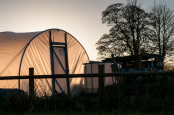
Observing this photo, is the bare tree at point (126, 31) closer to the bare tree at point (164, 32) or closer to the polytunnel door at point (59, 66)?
the bare tree at point (164, 32)

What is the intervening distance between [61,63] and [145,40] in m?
16.8

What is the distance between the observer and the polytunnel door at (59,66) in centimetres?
1198

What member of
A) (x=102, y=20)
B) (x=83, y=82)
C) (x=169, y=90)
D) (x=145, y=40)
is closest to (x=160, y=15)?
(x=145, y=40)

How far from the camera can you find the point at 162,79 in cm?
809

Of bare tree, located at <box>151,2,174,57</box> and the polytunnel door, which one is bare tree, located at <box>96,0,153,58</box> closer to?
bare tree, located at <box>151,2,174,57</box>

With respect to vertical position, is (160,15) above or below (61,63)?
above

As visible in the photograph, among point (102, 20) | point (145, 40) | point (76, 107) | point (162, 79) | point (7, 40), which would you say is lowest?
point (76, 107)

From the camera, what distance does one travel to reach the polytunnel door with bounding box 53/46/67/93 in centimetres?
1198

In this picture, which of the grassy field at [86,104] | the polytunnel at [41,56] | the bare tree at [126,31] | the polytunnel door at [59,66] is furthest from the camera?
the bare tree at [126,31]

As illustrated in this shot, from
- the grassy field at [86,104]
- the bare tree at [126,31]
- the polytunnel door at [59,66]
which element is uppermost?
the bare tree at [126,31]

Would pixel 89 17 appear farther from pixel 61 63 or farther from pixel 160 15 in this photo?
pixel 160 15

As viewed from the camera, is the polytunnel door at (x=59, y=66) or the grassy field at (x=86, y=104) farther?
the polytunnel door at (x=59, y=66)

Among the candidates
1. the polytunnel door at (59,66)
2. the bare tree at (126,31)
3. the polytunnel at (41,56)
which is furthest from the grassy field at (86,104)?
the bare tree at (126,31)

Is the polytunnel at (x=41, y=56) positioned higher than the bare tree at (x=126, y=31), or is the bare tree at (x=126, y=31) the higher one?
the bare tree at (x=126, y=31)
